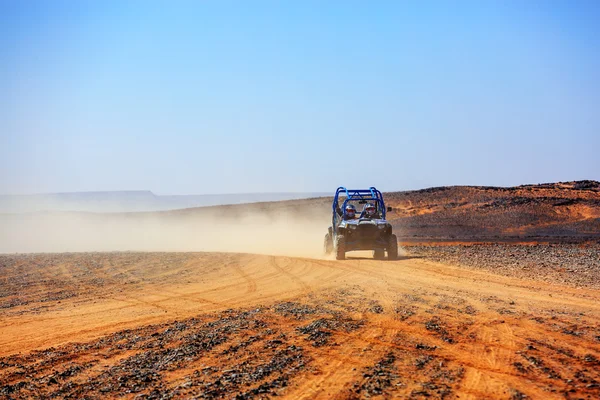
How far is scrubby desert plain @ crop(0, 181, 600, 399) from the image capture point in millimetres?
6508

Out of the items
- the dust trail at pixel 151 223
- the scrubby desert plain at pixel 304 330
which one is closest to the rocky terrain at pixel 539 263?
the scrubby desert plain at pixel 304 330

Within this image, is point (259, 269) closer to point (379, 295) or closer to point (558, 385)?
point (379, 295)

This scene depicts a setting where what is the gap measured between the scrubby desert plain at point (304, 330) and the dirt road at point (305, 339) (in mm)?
30

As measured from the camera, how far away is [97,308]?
12.6 m

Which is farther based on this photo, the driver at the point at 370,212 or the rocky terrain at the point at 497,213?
the rocky terrain at the point at 497,213

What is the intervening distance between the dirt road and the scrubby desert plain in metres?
0.03

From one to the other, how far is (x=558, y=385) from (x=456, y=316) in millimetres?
3977

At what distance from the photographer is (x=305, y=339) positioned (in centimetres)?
843

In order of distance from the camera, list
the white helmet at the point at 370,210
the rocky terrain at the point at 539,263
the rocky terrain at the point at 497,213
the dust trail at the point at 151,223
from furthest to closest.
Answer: the dust trail at the point at 151,223 → the rocky terrain at the point at 497,213 → the white helmet at the point at 370,210 → the rocky terrain at the point at 539,263

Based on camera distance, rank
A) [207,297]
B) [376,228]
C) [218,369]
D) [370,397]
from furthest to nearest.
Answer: [376,228], [207,297], [218,369], [370,397]

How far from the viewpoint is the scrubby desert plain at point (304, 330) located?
6.51 m

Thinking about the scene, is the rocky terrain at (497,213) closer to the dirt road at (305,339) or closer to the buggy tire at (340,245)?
the buggy tire at (340,245)

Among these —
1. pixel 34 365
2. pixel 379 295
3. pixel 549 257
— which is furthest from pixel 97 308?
pixel 549 257

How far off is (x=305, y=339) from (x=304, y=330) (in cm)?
59
